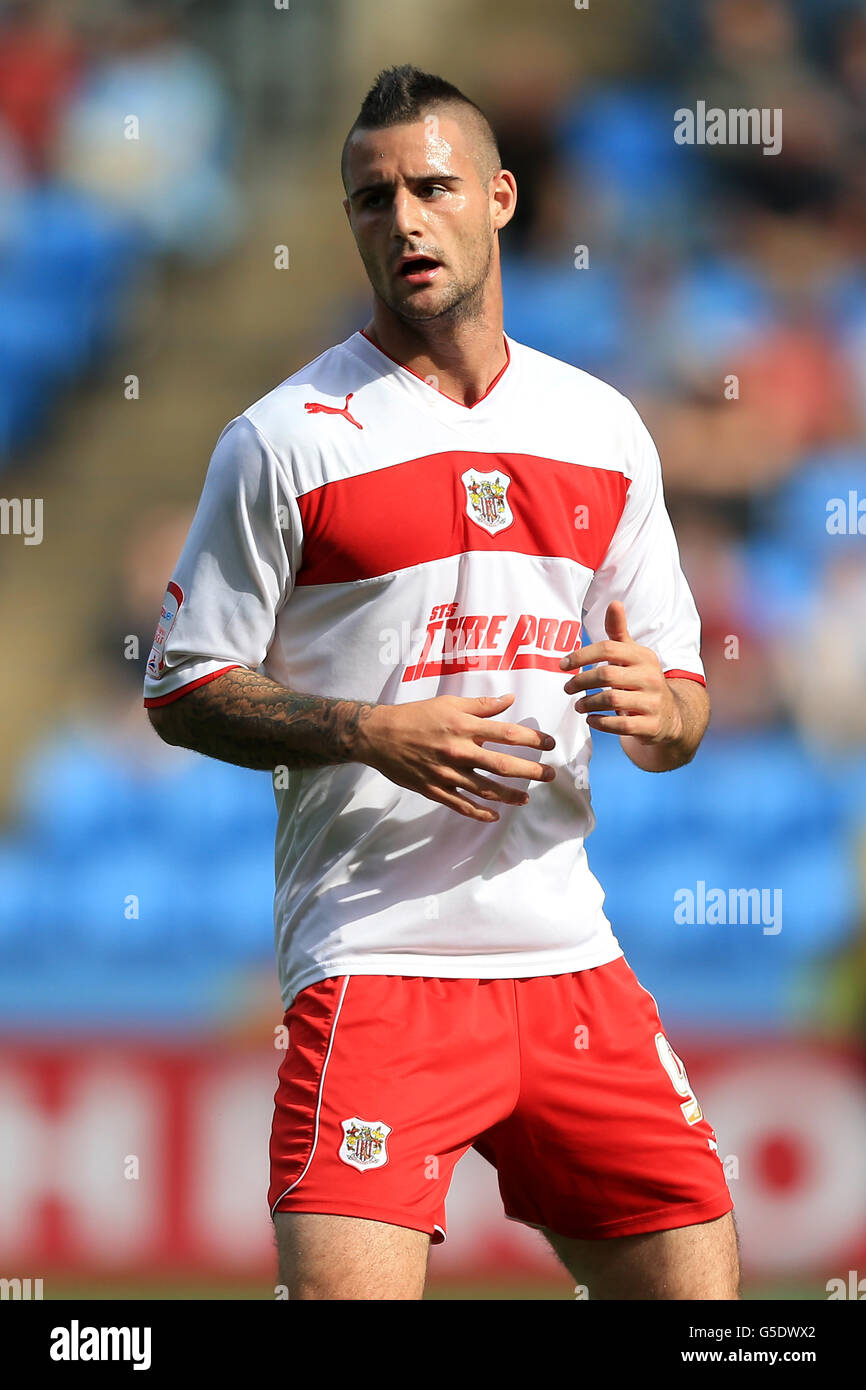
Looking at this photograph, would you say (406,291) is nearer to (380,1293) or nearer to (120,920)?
(380,1293)

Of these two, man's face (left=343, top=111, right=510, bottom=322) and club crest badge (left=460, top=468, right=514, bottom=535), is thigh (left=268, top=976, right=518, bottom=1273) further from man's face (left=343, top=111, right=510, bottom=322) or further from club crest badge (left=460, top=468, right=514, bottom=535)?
man's face (left=343, top=111, right=510, bottom=322)

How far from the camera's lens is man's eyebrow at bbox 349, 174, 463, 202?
2045mm

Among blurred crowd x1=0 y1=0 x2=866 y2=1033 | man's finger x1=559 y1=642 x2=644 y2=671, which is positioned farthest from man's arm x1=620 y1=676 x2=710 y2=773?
blurred crowd x1=0 y1=0 x2=866 y2=1033

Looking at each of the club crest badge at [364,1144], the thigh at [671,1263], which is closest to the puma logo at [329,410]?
the club crest badge at [364,1144]

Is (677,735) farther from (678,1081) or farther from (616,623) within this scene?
(678,1081)

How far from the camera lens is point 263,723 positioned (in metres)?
1.89

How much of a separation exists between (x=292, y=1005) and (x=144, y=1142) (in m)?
2.06

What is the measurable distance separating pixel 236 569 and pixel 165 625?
0.13 meters

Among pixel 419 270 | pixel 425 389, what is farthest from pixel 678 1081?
pixel 419 270

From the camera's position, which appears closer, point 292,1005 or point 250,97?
point 292,1005

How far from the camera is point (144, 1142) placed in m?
3.85

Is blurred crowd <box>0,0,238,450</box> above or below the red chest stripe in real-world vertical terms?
above

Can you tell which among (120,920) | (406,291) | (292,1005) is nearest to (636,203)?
(120,920)

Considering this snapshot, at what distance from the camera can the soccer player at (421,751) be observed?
1.86m
